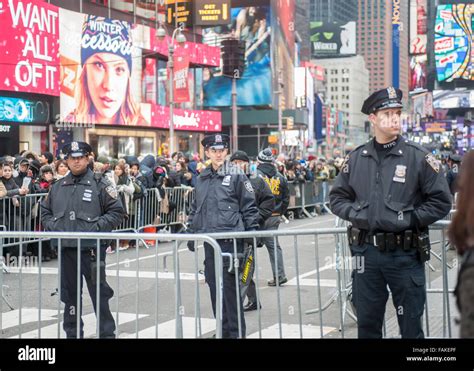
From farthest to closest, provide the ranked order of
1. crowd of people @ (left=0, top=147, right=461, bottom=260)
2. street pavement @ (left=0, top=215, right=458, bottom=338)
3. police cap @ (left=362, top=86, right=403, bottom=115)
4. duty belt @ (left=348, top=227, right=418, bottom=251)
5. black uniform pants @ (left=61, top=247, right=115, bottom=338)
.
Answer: crowd of people @ (left=0, top=147, right=461, bottom=260) < black uniform pants @ (left=61, top=247, right=115, bottom=338) < street pavement @ (left=0, top=215, right=458, bottom=338) < police cap @ (left=362, top=86, right=403, bottom=115) < duty belt @ (left=348, top=227, right=418, bottom=251)

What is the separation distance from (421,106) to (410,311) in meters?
108

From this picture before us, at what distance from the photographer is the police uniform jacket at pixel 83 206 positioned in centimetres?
800

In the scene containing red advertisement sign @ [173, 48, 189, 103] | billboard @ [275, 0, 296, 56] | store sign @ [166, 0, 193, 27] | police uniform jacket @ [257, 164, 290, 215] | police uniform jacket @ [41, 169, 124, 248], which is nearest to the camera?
police uniform jacket @ [41, 169, 124, 248]

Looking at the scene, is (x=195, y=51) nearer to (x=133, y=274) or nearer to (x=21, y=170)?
(x=21, y=170)

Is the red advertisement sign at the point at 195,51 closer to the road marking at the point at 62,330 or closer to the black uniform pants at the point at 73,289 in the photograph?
the road marking at the point at 62,330

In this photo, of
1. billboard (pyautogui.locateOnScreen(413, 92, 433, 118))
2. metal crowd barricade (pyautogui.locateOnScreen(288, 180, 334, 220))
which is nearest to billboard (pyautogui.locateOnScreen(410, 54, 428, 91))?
billboard (pyautogui.locateOnScreen(413, 92, 433, 118))

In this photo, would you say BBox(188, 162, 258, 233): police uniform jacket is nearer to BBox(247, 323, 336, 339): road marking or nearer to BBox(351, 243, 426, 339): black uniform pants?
BBox(247, 323, 336, 339): road marking

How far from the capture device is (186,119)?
162ft

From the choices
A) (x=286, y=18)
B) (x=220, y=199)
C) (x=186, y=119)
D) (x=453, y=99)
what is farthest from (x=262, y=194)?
(x=453, y=99)

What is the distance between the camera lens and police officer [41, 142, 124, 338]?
7656mm

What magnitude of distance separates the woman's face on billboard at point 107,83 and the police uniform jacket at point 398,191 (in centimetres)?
3288

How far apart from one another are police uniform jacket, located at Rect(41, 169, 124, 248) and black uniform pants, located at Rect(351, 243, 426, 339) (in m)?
2.99

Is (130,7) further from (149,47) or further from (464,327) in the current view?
(464,327)

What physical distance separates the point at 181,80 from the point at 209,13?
39.5 ft
